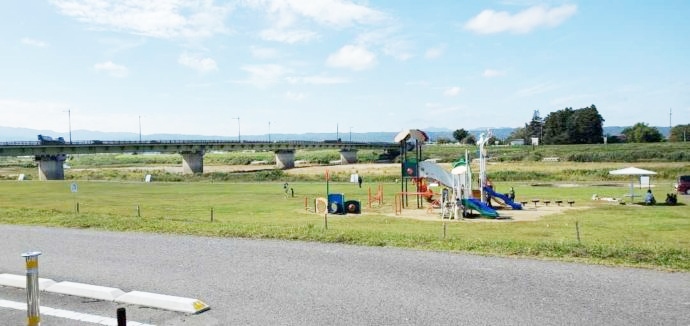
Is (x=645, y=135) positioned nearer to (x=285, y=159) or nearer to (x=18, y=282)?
(x=285, y=159)

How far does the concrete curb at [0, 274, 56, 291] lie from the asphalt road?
17 centimetres

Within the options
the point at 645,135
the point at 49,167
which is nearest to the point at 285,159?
the point at 49,167

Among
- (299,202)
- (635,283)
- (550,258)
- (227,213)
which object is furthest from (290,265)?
(299,202)

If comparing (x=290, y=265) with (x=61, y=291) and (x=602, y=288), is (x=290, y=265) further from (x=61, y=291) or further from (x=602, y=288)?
(x=602, y=288)

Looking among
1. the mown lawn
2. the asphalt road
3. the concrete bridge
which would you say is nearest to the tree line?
the concrete bridge

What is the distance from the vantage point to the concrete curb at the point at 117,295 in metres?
9.37

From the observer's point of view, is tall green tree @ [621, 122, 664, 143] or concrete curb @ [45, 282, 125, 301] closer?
concrete curb @ [45, 282, 125, 301]

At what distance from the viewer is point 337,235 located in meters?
15.3

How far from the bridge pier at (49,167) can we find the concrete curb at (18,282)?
93788 millimetres

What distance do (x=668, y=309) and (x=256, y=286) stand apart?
25.3 ft

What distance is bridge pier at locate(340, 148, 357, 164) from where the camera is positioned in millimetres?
155750

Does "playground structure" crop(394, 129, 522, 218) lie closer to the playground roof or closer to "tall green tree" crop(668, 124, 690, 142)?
the playground roof

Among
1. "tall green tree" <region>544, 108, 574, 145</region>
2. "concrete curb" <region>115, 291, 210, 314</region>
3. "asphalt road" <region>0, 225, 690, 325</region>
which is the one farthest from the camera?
"tall green tree" <region>544, 108, 574, 145</region>

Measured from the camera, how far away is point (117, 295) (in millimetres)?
9969
